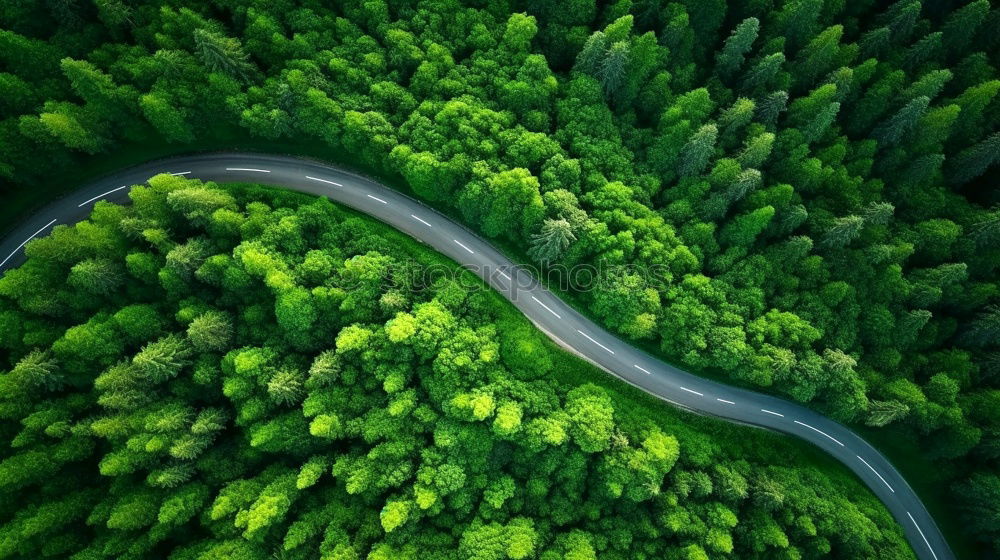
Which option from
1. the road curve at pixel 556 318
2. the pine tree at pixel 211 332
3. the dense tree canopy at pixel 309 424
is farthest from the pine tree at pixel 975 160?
the pine tree at pixel 211 332

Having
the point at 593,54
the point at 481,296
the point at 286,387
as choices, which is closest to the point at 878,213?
the point at 593,54

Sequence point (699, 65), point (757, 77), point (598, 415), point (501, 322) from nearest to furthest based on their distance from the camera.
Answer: point (598, 415)
point (501, 322)
point (757, 77)
point (699, 65)

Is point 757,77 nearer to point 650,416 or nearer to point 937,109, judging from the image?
point 937,109

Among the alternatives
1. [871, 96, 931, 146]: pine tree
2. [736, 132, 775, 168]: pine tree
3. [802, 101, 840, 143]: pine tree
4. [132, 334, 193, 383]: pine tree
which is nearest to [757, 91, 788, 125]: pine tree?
[736, 132, 775, 168]: pine tree

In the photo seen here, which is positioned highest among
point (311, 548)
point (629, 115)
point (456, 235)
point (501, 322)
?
point (629, 115)

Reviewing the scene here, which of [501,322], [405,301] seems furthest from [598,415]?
[405,301]

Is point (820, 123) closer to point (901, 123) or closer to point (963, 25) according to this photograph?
point (901, 123)

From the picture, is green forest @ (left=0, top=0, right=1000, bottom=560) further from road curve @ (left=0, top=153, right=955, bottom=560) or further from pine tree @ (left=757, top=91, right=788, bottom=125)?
road curve @ (left=0, top=153, right=955, bottom=560)

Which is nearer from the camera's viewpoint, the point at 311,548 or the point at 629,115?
the point at 311,548
